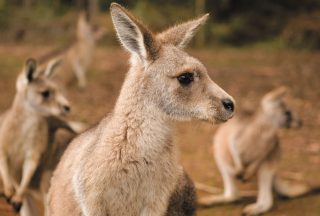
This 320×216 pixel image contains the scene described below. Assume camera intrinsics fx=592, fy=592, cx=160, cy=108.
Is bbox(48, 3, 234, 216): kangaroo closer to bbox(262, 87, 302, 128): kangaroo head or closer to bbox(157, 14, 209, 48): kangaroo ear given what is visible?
bbox(157, 14, 209, 48): kangaroo ear

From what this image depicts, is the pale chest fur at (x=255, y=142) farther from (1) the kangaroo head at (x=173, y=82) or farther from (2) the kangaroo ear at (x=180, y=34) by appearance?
(1) the kangaroo head at (x=173, y=82)

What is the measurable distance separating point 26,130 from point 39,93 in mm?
440

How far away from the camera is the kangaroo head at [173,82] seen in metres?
3.22

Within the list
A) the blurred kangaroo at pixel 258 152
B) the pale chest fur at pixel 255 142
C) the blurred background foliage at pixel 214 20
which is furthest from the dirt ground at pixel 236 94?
the blurred background foliage at pixel 214 20

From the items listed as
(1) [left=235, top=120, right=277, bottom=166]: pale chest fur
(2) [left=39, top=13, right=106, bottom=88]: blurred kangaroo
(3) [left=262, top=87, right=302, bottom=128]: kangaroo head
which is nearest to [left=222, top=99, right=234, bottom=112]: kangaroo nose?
(1) [left=235, top=120, right=277, bottom=166]: pale chest fur

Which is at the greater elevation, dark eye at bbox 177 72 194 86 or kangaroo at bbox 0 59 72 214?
dark eye at bbox 177 72 194 86

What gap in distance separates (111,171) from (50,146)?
2.17 m

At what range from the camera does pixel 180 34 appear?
3.56 metres

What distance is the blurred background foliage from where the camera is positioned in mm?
15297

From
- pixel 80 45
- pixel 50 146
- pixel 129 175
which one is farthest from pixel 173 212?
pixel 80 45

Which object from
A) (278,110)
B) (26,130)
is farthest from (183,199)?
(278,110)

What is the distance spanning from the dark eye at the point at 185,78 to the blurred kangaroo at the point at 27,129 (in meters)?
2.04

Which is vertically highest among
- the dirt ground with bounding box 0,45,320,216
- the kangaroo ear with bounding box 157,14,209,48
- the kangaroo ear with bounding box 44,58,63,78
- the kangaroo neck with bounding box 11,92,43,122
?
the kangaroo ear with bounding box 157,14,209,48

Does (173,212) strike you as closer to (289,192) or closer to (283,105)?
(289,192)
